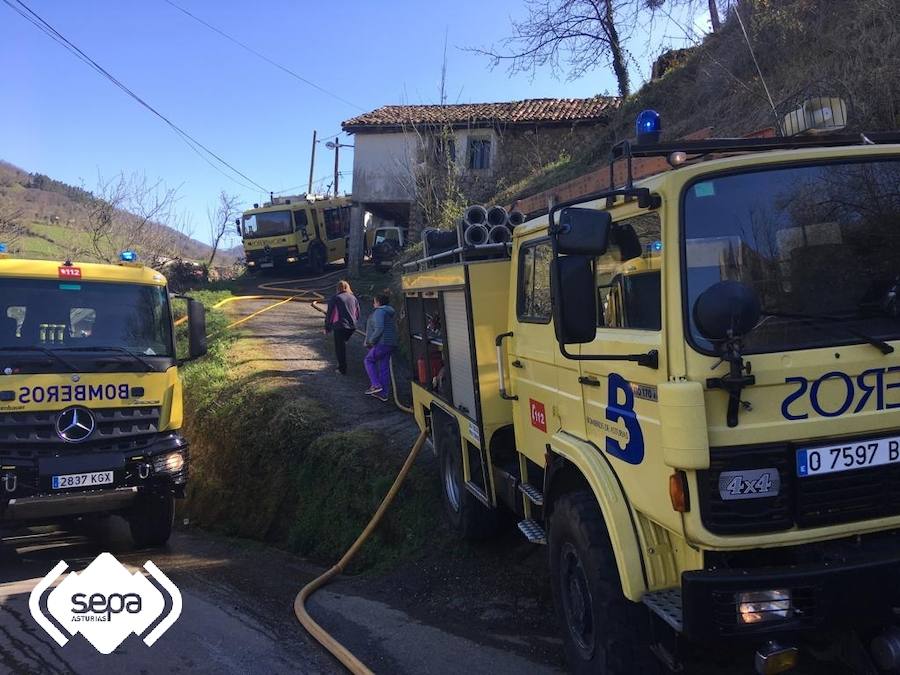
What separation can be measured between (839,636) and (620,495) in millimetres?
1050

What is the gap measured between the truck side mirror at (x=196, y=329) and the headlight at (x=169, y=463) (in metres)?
1.21

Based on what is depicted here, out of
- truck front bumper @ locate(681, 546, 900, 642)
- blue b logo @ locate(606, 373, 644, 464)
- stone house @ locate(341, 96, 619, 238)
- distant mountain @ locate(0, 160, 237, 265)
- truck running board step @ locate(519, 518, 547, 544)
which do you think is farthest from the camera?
distant mountain @ locate(0, 160, 237, 265)

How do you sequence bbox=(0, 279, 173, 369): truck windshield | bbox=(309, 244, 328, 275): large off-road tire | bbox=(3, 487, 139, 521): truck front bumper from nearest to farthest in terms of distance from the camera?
bbox=(3, 487, 139, 521): truck front bumper → bbox=(0, 279, 173, 369): truck windshield → bbox=(309, 244, 328, 275): large off-road tire

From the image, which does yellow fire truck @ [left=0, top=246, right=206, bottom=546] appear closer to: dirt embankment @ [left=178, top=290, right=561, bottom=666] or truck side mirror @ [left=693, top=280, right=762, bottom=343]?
dirt embankment @ [left=178, top=290, right=561, bottom=666]

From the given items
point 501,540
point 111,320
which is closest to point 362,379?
point 111,320

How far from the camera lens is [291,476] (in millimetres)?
8477

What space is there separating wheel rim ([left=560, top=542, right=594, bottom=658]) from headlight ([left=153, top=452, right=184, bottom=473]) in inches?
178

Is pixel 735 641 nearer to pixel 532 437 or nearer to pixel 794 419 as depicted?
pixel 794 419

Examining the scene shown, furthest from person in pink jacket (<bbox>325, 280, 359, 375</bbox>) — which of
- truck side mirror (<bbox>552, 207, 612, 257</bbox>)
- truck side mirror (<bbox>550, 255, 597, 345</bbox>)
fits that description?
truck side mirror (<bbox>552, 207, 612, 257</bbox>)

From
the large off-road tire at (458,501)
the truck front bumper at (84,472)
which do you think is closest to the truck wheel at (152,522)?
the truck front bumper at (84,472)

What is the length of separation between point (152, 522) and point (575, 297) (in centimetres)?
585

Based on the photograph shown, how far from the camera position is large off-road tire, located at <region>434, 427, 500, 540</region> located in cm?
571

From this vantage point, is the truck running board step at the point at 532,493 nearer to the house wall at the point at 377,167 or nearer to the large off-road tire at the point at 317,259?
the house wall at the point at 377,167

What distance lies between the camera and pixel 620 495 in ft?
10.2
